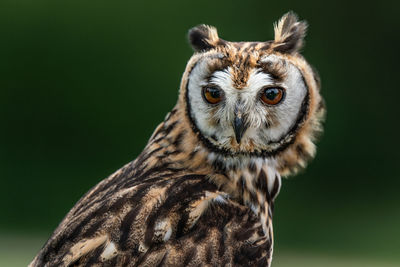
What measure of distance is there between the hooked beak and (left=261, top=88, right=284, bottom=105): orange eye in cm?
14

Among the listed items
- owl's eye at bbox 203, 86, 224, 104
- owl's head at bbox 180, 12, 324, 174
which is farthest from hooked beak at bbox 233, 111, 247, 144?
owl's eye at bbox 203, 86, 224, 104

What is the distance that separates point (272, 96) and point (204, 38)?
40 centimetres

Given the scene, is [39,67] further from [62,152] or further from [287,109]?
[287,109]

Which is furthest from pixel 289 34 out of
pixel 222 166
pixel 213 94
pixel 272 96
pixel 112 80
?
pixel 112 80

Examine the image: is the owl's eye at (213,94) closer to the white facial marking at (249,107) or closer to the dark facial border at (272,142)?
the white facial marking at (249,107)

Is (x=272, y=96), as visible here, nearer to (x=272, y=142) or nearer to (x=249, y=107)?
(x=249, y=107)

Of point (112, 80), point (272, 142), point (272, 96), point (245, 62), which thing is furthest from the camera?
point (112, 80)

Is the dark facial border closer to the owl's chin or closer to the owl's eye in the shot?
the owl's chin

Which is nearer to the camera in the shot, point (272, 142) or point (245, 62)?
point (245, 62)

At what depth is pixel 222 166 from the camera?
309 cm

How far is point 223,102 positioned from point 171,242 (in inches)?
24.0

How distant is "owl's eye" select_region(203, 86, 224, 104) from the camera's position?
296 centimetres

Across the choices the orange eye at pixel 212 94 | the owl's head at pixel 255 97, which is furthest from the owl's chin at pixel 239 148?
the orange eye at pixel 212 94

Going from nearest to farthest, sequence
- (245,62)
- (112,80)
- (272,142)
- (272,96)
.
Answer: (245,62)
(272,96)
(272,142)
(112,80)
